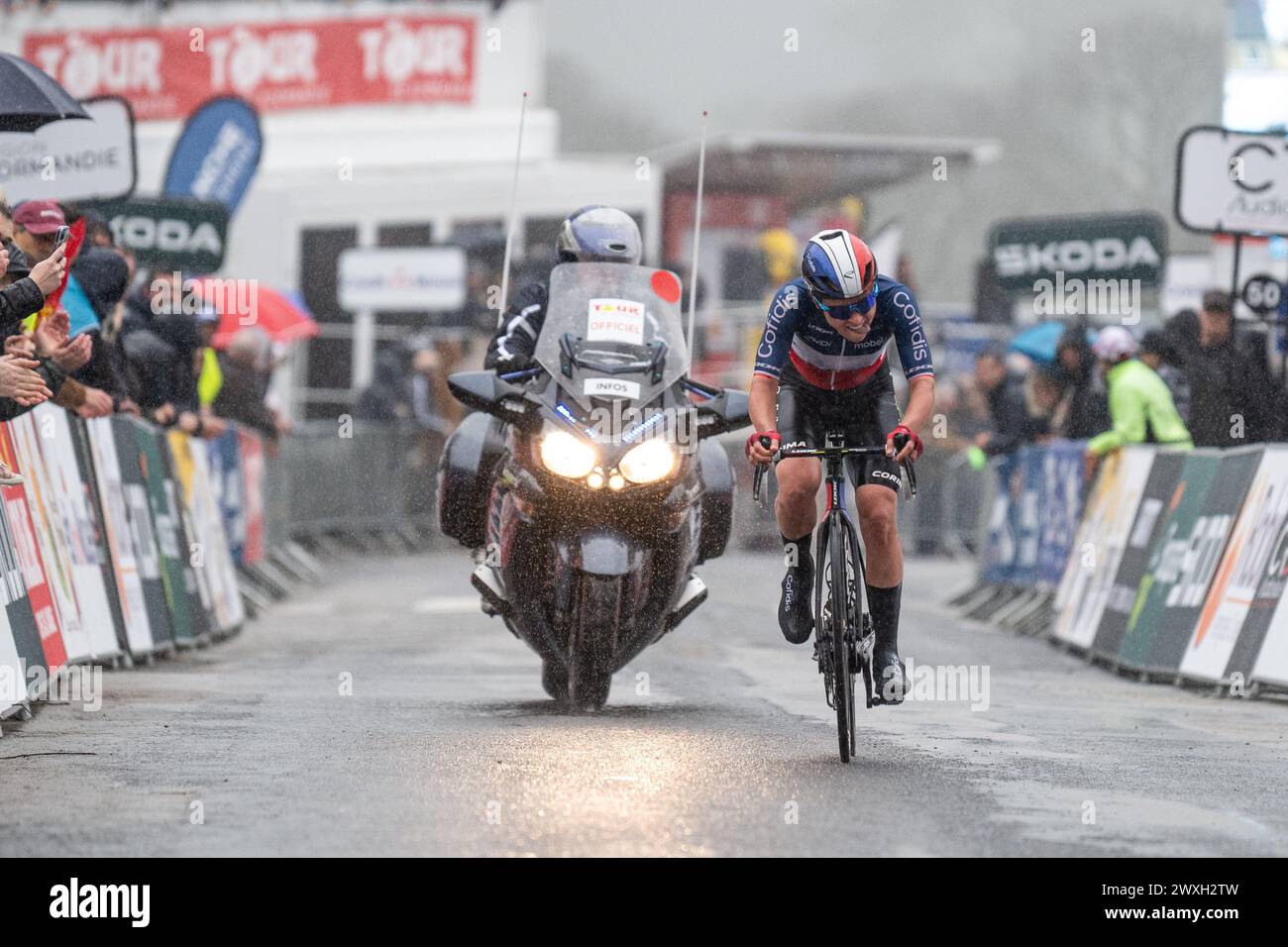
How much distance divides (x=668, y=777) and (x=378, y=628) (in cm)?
904

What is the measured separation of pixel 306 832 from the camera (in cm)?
695

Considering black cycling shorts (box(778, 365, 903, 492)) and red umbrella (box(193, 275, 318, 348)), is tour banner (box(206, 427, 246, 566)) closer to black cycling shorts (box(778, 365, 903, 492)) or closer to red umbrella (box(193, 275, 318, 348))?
red umbrella (box(193, 275, 318, 348))

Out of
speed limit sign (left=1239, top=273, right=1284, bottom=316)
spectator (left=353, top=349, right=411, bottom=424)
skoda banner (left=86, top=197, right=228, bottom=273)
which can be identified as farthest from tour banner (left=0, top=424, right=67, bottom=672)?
spectator (left=353, top=349, right=411, bottom=424)

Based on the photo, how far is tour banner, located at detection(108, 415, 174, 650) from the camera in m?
13.9

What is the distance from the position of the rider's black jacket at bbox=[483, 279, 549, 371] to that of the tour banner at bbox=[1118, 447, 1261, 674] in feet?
15.2

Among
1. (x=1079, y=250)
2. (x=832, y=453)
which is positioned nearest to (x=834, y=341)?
(x=832, y=453)

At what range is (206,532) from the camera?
53.9 feet

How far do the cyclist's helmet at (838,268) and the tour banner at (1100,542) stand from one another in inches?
271

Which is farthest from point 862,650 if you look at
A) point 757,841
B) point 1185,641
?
point 1185,641

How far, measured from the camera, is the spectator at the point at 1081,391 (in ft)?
59.4

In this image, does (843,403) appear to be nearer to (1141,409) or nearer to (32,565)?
(32,565)

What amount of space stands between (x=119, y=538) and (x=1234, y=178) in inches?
320

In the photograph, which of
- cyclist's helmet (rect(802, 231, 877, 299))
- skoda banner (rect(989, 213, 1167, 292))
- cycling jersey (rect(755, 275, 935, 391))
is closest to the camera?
cyclist's helmet (rect(802, 231, 877, 299))

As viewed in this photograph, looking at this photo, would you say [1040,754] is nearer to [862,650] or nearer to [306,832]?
[862,650]
